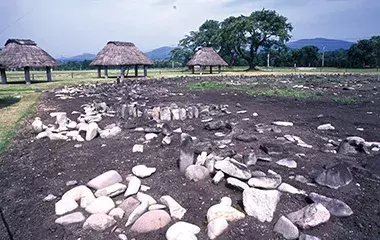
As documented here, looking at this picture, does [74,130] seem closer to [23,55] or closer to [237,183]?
[237,183]

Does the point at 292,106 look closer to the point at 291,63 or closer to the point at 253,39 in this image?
the point at 253,39

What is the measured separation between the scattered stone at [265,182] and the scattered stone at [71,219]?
7.25 feet

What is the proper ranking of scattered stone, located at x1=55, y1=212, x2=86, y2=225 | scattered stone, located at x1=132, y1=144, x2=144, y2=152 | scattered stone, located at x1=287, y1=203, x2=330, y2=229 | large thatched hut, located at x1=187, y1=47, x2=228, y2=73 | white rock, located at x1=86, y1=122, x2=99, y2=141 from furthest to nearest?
large thatched hut, located at x1=187, y1=47, x2=228, y2=73, white rock, located at x1=86, y1=122, x2=99, y2=141, scattered stone, located at x1=132, y1=144, x2=144, y2=152, scattered stone, located at x1=55, y1=212, x2=86, y2=225, scattered stone, located at x1=287, y1=203, x2=330, y2=229

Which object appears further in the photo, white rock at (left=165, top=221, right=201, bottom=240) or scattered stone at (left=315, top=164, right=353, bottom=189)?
scattered stone at (left=315, top=164, right=353, bottom=189)

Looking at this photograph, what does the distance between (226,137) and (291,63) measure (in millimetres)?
58044

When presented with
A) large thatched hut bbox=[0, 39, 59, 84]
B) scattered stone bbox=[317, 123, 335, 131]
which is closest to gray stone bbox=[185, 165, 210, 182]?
scattered stone bbox=[317, 123, 335, 131]

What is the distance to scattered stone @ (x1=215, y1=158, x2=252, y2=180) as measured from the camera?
13.4 ft

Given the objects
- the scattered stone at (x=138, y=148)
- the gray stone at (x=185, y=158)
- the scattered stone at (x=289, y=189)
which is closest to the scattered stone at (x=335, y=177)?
the scattered stone at (x=289, y=189)

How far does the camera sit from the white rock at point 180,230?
10.1 ft

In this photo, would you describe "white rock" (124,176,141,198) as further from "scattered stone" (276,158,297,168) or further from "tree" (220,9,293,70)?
"tree" (220,9,293,70)

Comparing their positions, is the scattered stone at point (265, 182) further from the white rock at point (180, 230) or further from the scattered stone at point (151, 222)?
the scattered stone at point (151, 222)

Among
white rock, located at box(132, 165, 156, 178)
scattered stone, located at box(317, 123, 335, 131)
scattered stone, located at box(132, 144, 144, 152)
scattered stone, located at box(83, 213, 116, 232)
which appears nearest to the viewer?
scattered stone, located at box(83, 213, 116, 232)

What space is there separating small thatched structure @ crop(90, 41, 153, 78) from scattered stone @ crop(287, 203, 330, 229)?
90.0 ft

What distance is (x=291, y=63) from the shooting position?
195 feet
